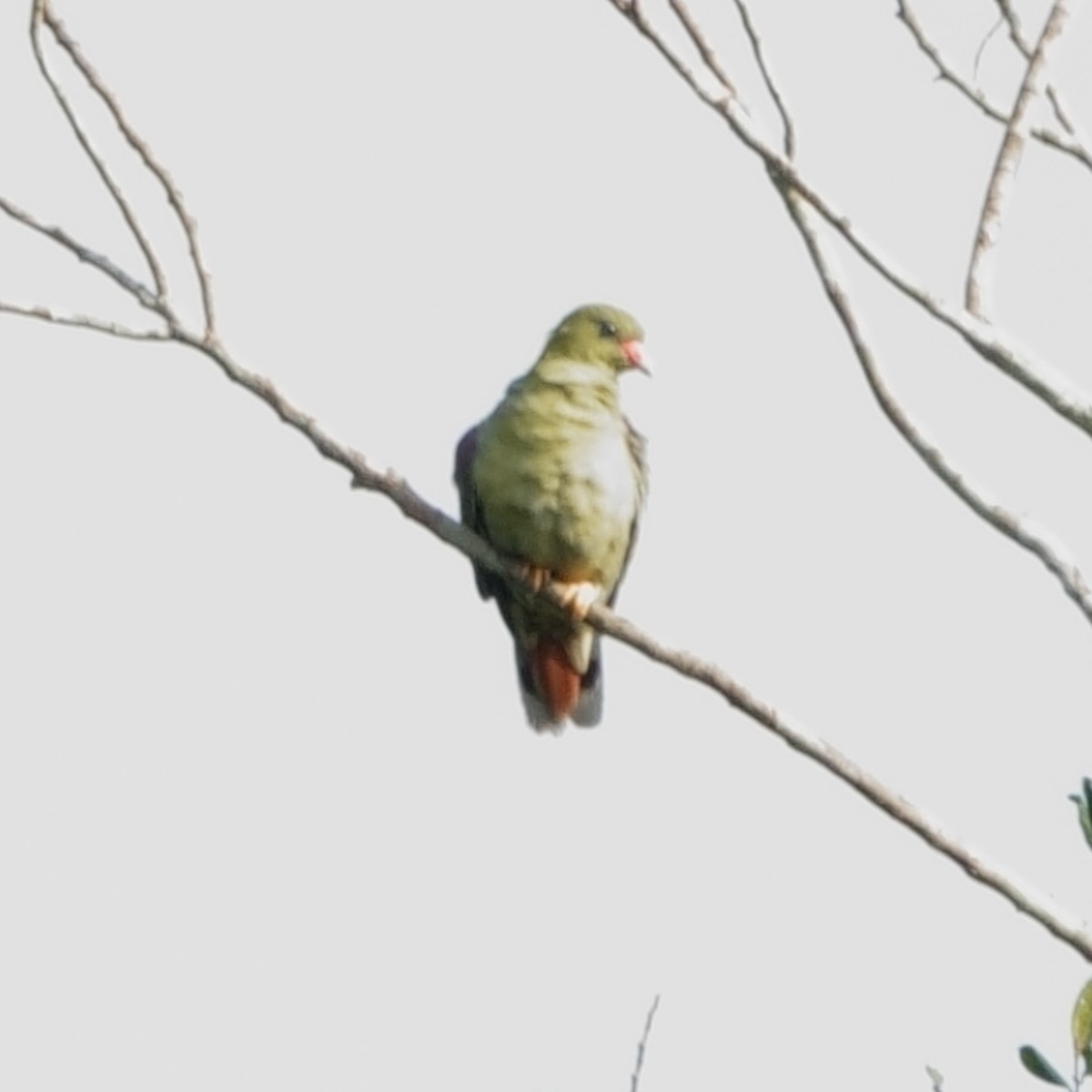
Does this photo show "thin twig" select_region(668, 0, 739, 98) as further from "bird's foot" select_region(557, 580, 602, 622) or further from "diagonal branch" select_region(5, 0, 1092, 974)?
"bird's foot" select_region(557, 580, 602, 622)

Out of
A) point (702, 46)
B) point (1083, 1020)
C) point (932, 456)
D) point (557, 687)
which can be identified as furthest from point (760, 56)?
point (557, 687)

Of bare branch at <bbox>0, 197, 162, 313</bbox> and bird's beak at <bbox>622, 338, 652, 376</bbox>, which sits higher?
bird's beak at <bbox>622, 338, 652, 376</bbox>

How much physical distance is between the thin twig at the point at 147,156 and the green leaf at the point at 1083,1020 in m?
1.67

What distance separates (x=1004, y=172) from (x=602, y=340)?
252 centimetres

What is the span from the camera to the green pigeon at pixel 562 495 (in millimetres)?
5500

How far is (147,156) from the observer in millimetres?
3564

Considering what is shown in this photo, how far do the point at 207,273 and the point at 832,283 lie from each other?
0.98 metres

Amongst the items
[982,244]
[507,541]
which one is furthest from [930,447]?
[507,541]

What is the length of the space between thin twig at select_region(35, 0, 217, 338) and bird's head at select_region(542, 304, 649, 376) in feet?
7.83

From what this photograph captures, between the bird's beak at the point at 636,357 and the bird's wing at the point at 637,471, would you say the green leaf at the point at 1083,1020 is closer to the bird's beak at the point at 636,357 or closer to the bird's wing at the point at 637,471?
the bird's wing at the point at 637,471

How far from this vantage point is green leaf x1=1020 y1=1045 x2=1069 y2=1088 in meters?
3.34

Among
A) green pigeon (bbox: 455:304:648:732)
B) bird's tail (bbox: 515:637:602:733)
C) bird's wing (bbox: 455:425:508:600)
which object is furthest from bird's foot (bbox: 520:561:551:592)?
bird's tail (bbox: 515:637:602:733)

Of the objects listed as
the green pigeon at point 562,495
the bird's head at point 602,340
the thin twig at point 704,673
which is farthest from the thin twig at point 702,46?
the bird's head at point 602,340

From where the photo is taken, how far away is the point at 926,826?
3227mm
